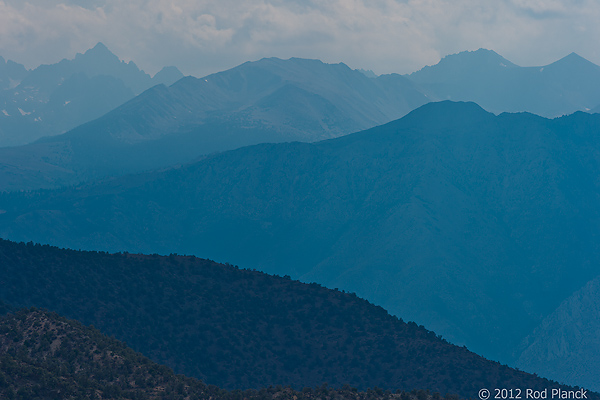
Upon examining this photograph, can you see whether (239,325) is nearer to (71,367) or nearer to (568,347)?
(71,367)

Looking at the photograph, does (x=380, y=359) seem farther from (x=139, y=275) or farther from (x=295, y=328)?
(x=139, y=275)

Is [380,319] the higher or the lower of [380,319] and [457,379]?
the higher

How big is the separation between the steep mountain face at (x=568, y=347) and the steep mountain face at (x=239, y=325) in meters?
84.7

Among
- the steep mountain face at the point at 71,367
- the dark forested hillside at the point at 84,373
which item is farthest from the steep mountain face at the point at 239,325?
the steep mountain face at the point at 71,367

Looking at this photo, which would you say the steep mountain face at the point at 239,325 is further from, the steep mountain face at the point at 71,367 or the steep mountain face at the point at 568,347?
the steep mountain face at the point at 568,347

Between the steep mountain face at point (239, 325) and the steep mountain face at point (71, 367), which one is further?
the steep mountain face at point (239, 325)

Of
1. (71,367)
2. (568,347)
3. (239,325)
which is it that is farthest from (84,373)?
(568,347)

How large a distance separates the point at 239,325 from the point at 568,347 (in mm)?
107166

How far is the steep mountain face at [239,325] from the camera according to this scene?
98312 millimetres

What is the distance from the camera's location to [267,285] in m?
115

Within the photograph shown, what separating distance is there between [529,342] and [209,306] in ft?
367

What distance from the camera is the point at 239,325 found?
4181 inches

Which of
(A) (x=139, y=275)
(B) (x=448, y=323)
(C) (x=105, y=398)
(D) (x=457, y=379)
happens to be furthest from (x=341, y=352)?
(B) (x=448, y=323)

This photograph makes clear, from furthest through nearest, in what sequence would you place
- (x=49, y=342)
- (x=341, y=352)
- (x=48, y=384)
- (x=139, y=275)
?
A: 1. (x=139, y=275)
2. (x=341, y=352)
3. (x=49, y=342)
4. (x=48, y=384)
